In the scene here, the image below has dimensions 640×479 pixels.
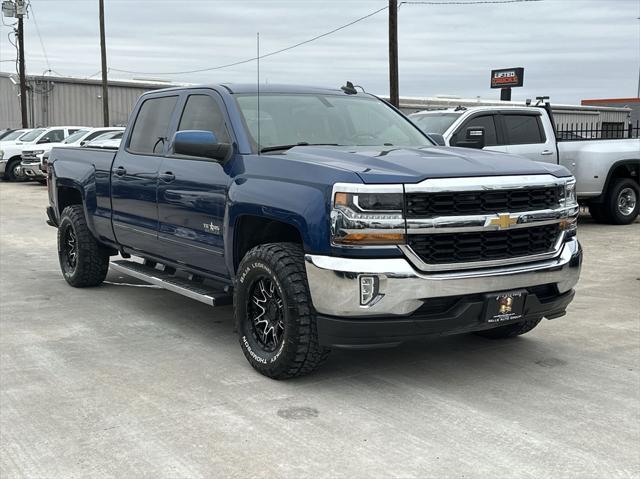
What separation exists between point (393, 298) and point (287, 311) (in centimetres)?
69

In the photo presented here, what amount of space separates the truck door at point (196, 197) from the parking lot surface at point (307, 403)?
704 millimetres

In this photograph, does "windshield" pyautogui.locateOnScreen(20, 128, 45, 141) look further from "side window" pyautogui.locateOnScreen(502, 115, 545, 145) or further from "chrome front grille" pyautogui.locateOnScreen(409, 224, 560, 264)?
"chrome front grille" pyautogui.locateOnScreen(409, 224, 560, 264)

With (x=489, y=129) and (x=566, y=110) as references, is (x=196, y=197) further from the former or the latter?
(x=566, y=110)

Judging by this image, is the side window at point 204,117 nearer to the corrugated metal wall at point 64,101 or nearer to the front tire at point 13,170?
the front tire at point 13,170

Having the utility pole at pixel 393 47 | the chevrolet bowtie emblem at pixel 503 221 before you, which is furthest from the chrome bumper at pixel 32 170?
the chevrolet bowtie emblem at pixel 503 221

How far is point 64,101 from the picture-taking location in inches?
1613

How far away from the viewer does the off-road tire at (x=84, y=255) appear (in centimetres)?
786

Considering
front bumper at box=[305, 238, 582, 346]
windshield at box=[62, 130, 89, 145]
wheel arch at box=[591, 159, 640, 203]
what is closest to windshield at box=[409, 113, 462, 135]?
wheel arch at box=[591, 159, 640, 203]

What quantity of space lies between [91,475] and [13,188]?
22419 mm

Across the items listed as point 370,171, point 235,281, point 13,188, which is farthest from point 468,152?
point 13,188

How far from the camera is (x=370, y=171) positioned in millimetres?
4508

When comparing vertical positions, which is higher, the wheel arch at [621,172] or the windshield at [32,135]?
the windshield at [32,135]

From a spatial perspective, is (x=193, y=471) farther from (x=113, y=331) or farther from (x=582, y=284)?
(x=582, y=284)

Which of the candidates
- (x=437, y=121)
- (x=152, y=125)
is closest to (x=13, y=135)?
(x=437, y=121)
